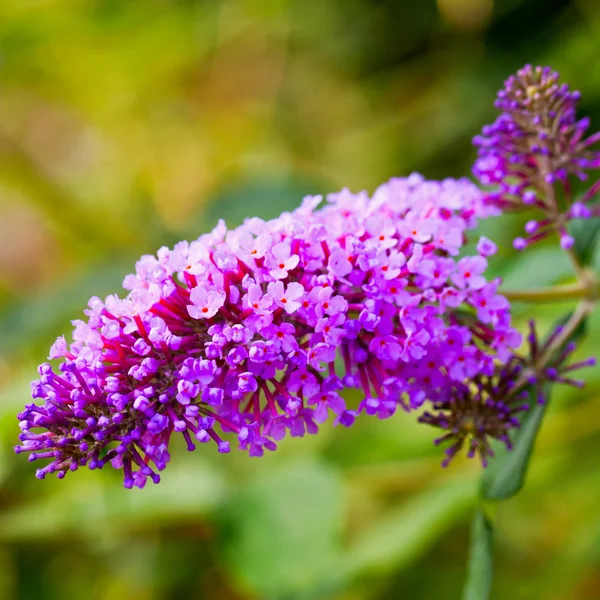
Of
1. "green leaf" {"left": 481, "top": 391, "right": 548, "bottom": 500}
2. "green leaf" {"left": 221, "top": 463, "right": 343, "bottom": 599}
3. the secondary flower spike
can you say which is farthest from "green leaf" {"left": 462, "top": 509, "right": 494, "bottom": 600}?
"green leaf" {"left": 221, "top": 463, "right": 343, "bottom": 599}

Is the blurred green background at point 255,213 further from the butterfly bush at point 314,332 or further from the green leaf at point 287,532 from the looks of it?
the butterfly bush at point 314,332

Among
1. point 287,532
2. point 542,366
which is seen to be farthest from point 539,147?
point 287,532

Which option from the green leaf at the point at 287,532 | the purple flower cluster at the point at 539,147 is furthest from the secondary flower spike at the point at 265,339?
the green leaf at the point at 287,532

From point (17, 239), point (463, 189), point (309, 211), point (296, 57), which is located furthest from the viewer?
point (296, 57)

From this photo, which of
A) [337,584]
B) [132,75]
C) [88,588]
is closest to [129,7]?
[132,75]

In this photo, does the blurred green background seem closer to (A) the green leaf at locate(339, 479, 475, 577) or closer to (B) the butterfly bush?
(A) the green leaf at locate(339, 479, 475, 577)

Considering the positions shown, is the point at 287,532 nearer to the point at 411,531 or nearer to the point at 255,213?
the point at 411,531

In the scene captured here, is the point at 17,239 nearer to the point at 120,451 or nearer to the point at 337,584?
the point at 337,584
